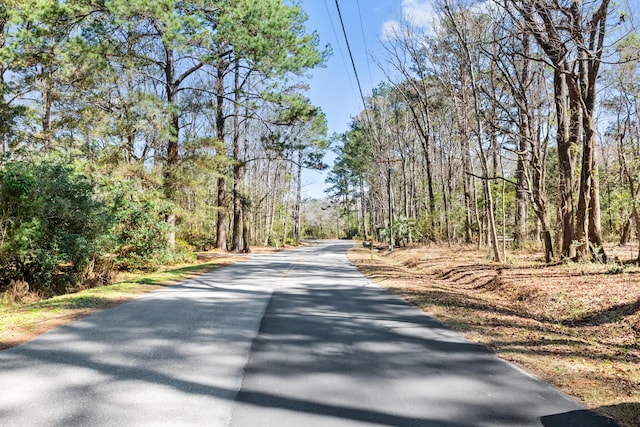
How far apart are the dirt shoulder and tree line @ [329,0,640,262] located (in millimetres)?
2528

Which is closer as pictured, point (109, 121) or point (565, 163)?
point (565, 163)

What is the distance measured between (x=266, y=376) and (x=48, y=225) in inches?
404

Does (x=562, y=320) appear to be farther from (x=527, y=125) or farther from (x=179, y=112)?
(x=179, y=112)

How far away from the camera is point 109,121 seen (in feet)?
53.7

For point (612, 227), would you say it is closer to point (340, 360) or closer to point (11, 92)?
point (340, 360)

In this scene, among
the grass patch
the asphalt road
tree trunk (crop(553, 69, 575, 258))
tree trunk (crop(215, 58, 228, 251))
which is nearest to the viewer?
the asphalt road

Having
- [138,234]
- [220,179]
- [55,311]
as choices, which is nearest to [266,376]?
[55,311]

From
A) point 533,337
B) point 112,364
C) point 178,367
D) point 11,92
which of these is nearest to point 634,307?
point 533,337

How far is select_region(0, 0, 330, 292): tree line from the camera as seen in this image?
11.4 metres

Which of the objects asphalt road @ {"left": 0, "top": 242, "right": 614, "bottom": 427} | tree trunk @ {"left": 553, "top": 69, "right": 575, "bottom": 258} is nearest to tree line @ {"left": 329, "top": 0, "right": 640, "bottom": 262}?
tree trunk @ {"left": 553, "top": 69, "right": 575, "bottom": 258}

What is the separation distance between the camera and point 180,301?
7.92m

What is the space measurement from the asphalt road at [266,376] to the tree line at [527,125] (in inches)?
227

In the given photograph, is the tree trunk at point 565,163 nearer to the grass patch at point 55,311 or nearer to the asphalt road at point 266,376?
the asphalt road at point 266,376

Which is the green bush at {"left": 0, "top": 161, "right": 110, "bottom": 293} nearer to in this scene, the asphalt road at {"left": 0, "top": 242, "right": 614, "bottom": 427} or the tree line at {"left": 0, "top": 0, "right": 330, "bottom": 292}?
the tree line at {"left": 0, "top": 0, "right": 330, "bottom": 292}
